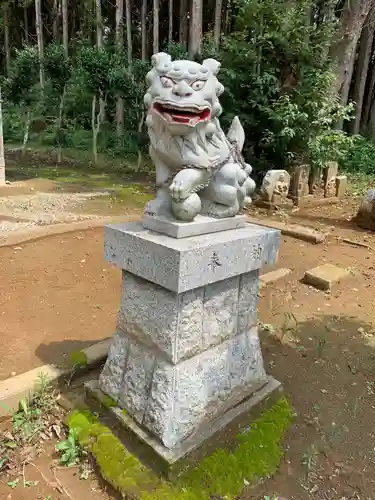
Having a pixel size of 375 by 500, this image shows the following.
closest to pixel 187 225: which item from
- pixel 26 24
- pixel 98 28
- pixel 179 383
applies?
pixel 179 383

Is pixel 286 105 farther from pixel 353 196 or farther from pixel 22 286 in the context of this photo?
pixel 22 286

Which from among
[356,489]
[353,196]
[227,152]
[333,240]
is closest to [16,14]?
[353,196]

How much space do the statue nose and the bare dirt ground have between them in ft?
6.99

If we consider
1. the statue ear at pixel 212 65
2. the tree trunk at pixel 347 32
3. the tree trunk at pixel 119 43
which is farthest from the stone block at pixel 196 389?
the tree trunk at pixel 119 43

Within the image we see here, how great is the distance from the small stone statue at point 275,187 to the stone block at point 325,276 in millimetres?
3489

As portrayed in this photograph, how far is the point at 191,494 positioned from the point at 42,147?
15.9 m

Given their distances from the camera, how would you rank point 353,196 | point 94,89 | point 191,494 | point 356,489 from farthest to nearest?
point 94,89 → point 353,196 → point 356,489 → point 191,494

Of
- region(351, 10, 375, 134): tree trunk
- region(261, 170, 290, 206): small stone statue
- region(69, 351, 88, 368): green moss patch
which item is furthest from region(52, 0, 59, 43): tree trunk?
region(69, 351, 88, 368): green moss patch

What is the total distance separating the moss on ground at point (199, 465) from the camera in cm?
216

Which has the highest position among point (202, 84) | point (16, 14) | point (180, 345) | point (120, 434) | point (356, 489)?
point (16, 14)

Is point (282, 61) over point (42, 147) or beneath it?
over

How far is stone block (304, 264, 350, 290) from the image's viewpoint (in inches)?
194

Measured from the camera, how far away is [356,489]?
2.38m

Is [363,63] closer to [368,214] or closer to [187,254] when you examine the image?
[368,214]
